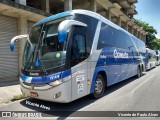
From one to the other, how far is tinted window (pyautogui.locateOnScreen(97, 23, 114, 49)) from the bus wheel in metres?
1.27

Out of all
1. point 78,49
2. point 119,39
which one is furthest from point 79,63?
point 119,39

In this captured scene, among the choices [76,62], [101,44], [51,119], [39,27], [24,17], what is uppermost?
[24,17]

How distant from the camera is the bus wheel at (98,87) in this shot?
7.39 m

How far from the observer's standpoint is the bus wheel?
7393 millimetres

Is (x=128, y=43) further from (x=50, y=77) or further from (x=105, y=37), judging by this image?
(x=50, y=77)

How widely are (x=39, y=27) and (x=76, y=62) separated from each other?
1893 millimetres

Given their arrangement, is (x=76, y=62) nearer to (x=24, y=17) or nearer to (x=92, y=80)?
(x=92, y=80)

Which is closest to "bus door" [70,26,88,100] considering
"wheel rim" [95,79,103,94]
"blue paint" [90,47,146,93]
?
"blue paint" [90,47,146,93]

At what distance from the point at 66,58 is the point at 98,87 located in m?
2.51

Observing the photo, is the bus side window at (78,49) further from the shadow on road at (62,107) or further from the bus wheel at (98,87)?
the shadow on road at (62,107)

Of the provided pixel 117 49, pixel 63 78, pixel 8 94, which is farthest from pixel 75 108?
pixel 117 49

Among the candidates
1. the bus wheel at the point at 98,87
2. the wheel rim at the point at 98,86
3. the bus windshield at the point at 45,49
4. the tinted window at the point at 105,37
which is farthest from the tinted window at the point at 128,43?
the bus windshield at the point at 45,49

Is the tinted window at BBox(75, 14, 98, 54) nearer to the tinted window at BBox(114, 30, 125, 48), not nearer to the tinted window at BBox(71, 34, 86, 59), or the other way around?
the tinted window at BBox(71, 34, 86, 59)

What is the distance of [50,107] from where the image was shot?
21.2ft
